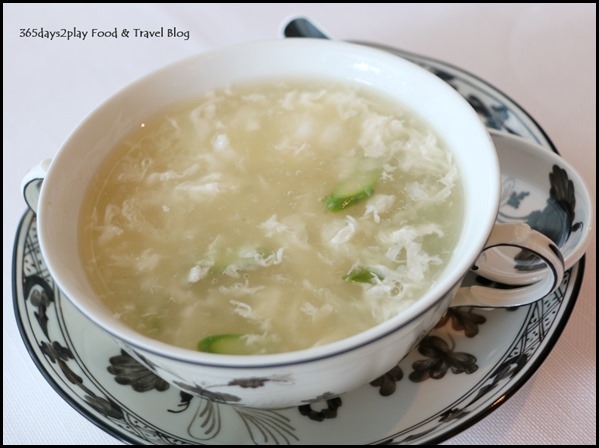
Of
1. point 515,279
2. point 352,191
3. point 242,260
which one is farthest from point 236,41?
point 515,279

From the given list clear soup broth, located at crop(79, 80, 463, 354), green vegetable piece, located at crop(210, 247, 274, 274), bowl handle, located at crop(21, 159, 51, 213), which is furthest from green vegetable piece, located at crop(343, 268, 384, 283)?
bowl handle, located at crop(21, 159, 51, 213)

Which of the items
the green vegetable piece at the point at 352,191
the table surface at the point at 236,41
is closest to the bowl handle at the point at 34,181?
the table surface at the point at 236,41

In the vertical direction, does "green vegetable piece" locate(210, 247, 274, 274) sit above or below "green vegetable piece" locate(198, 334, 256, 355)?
above

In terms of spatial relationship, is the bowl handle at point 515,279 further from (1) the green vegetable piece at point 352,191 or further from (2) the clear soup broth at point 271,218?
(1) the green vegetable piece at point 352,191

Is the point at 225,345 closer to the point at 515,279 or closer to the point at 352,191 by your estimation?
the point at 352,191

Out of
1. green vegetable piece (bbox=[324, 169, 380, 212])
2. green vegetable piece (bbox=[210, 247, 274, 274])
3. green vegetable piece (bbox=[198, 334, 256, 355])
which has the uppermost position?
green vegetable piece (bbox=[324, 169, 380, 212])

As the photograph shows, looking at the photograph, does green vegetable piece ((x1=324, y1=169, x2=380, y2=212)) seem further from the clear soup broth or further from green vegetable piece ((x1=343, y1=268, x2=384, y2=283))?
green vegetable piece ((x1=343, y1=268, x2=384, y2=283))
